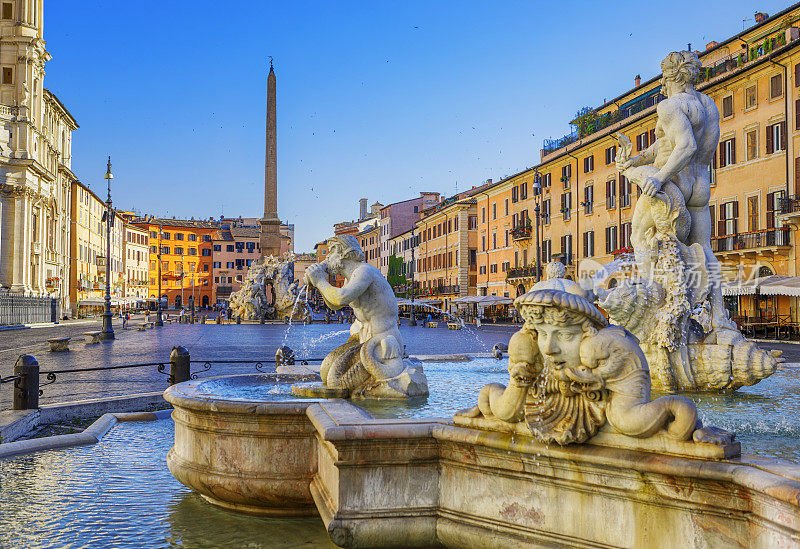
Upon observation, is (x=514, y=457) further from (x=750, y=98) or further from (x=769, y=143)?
(x=750, y=98)

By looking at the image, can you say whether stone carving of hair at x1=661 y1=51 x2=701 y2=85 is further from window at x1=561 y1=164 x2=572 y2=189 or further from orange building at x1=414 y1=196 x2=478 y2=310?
orange building at x1=414 y1=196 x2=478 y2=310

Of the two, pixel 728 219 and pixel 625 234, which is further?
pixel 625 234

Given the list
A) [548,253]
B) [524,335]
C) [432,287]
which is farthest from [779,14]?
[432,287]

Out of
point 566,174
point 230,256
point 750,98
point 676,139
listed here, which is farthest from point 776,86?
point 230,256

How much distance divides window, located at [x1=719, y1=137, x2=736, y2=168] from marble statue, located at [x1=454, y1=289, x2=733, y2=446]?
32.1m

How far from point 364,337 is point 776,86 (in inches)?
1144

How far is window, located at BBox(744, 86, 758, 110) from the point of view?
30.3 metres

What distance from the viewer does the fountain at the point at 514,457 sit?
2.87 m

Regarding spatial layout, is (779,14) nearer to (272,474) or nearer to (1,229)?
(272,474)

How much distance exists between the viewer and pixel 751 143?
30672mm

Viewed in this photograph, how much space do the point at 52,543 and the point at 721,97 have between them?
33.9m

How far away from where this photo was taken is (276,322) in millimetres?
47594

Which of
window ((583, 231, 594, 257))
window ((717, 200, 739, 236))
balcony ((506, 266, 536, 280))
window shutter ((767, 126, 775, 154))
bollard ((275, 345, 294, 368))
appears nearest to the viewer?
bollard ((275, 345, 294, 368))

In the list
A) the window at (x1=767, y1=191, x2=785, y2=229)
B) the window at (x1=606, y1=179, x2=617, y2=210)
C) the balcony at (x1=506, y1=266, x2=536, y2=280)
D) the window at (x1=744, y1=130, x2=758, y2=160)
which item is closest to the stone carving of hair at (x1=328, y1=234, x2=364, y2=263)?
the window at (x1=767, y1=191, x2=785, y2=229)
